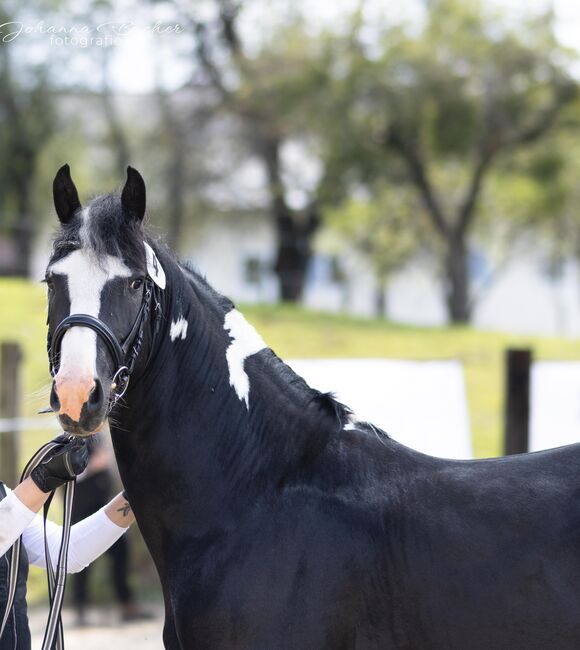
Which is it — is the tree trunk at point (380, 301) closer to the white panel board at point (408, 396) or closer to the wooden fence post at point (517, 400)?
the white panel board at point (408, 396)

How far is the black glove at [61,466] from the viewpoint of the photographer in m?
2.55

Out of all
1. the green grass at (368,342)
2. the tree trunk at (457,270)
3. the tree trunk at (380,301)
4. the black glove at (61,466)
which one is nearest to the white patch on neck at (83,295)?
the black glove at (61,466)

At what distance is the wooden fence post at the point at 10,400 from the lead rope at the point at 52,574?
486cm

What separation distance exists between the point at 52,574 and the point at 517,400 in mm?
4018

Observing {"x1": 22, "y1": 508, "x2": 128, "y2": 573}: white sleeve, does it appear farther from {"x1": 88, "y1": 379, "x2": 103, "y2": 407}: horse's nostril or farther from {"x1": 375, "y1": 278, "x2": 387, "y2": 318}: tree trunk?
{"x1": 375, "y1": 278, "x2": 387, "y2": 318}: tree trunk

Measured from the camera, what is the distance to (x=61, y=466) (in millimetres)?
2555

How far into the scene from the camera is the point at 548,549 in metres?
2.35

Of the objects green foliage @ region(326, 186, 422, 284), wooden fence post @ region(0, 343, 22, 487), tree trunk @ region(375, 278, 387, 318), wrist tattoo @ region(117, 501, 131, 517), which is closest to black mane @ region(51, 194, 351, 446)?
wrist tattoo @ region(117, 501, 131, 517)

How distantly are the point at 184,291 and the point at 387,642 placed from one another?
47.4 inches

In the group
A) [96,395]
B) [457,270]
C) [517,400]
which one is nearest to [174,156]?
[457,270]

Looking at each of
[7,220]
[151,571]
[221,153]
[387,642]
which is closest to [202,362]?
[387,642]

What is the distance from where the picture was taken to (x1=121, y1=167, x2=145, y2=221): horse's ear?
2.47m

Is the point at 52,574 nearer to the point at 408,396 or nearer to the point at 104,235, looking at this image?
the point at 104,235

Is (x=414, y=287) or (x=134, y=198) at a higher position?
(x=414, y=287)
